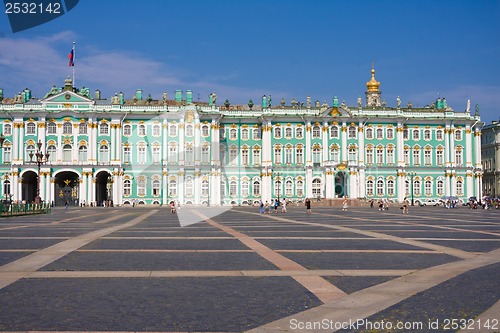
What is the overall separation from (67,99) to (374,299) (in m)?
81.5

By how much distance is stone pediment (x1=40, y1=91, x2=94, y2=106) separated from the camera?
8650 cm

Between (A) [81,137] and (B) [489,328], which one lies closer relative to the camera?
(B) [489,328]

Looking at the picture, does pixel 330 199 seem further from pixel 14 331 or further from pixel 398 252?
pixel 14 331

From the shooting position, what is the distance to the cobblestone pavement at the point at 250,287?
31.6ft

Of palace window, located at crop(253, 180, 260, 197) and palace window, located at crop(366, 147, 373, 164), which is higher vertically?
palace window, located at crop(366, 147, 373, 164)

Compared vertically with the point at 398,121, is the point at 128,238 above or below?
below

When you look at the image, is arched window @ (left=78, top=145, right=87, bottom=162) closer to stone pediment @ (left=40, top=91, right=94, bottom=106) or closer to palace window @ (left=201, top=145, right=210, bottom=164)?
stone pediment @ (left=40, top=91, right=94, bottom=106)

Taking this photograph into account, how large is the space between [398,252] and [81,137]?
7372 cm

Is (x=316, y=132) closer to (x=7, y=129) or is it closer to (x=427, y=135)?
(x=427, y=135)

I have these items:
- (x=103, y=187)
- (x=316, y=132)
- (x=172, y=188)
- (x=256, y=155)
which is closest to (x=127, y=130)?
(x=103, y=187)

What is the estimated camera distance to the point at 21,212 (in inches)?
2096

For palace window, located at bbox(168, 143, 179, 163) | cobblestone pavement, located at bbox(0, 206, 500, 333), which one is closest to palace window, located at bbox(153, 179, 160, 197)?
palace window, located at bbox(168, 143, 179, 163)

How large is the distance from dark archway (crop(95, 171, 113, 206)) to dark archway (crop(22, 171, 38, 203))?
346 inches

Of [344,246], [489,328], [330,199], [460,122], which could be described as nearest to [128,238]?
[344,246]
